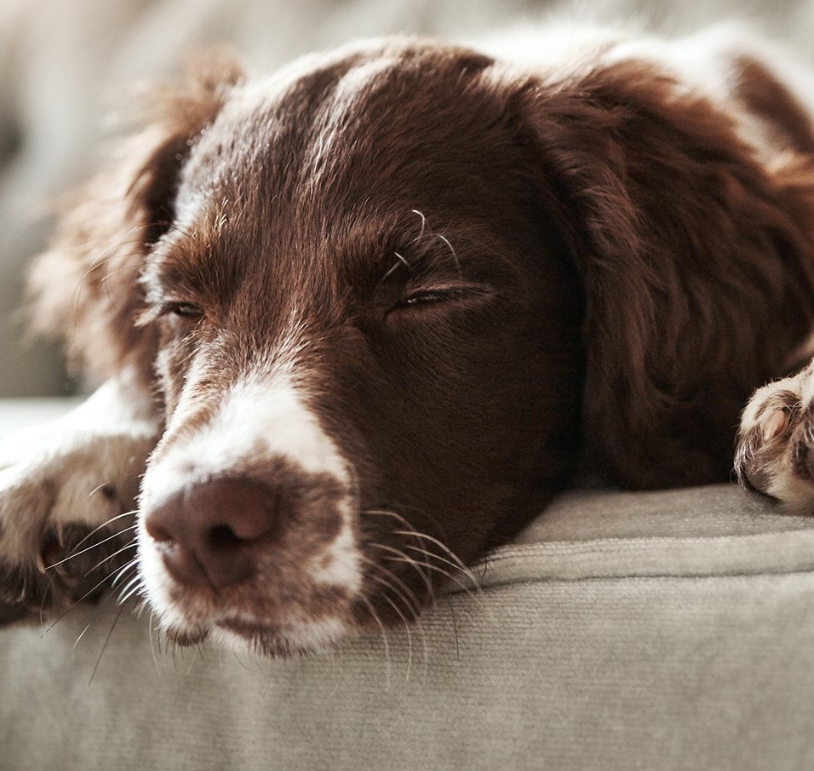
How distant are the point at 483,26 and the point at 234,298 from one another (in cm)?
193

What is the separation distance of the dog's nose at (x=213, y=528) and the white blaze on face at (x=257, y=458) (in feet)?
0.08

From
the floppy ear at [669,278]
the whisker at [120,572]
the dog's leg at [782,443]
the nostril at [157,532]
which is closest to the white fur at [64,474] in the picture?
the whisker at [120,572]

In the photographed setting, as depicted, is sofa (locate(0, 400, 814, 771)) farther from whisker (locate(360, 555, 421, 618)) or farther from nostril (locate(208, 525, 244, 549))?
nostril (locate(208, 525, 244, 549))

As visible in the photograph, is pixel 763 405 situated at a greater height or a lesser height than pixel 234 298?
lesser

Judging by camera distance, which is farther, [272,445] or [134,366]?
[134,366]

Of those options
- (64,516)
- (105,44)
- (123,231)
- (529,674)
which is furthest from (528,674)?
(105,44)

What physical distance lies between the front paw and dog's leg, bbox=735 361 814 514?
2.90ft

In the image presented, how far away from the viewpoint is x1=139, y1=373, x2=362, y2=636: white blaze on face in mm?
1161

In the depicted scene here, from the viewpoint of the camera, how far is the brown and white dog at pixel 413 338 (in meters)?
1.20

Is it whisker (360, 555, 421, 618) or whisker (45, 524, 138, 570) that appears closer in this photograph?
whisker (360, 555, 421, 618)

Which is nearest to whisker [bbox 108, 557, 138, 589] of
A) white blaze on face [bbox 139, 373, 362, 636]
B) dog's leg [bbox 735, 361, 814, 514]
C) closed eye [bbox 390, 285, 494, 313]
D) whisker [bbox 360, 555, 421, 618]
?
white blaze on face [bbox 139, 373, 362, 636]

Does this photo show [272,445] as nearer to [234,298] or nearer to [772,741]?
[234,298]

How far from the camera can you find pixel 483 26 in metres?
3.01

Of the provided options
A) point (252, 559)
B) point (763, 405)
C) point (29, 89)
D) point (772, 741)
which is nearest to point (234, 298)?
point (252, 559)
